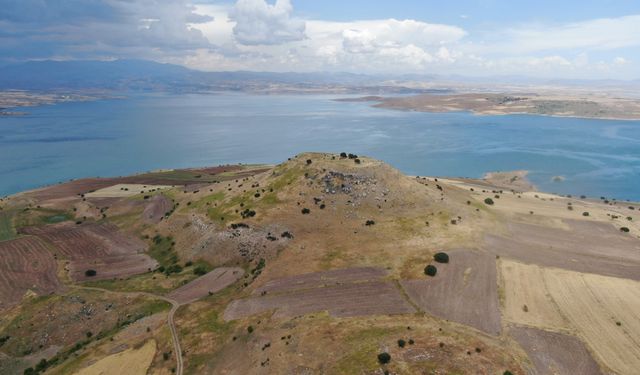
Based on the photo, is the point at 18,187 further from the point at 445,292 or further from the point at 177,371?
the point at 445,292

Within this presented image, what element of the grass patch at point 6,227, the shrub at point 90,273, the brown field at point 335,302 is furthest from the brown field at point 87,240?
the brown field at point 335,302

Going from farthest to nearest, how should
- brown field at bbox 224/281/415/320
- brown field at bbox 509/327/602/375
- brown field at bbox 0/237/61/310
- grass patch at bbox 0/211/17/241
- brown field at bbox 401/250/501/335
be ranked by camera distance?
grass patch at bbox 0/211/17/241 → brown field at bbox 0/237/61/310 → brown field at bbox 224/281/415/320 → brown field at bbox 401/250/501/335 → brown field at bbox 509/327/602/375

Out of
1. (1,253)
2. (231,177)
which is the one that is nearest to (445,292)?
(1,253)

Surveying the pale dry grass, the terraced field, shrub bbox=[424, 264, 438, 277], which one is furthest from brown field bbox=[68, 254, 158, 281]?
shrub bbox=[424, 264, 438, 277]

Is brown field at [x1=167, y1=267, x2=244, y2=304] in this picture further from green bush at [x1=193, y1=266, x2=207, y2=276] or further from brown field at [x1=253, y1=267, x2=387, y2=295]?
brown field at [x1=253, y1=267, x2=387, y2=295]

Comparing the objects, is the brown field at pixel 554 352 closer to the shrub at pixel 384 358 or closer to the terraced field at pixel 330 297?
the terraced field at pixel 330 297

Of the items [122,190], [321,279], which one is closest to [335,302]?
[321,279]

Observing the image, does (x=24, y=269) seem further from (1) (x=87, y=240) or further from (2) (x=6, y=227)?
(2) (x=6, y=227)
